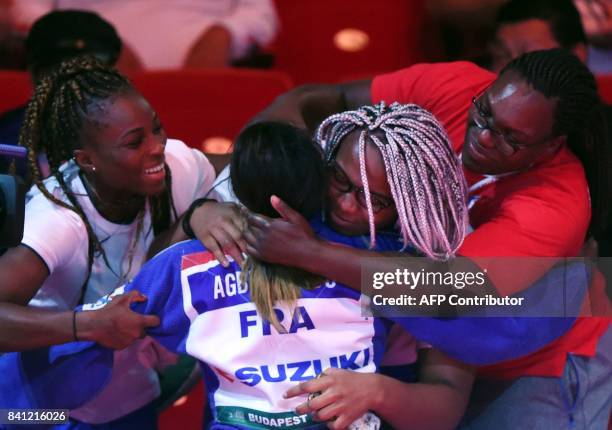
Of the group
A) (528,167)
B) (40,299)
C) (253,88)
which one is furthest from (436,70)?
(40,299)

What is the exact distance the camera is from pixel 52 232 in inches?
74.2

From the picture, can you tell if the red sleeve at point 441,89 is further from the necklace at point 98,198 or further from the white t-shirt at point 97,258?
the necklace at point 98,198

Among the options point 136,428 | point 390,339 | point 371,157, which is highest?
point 371,157

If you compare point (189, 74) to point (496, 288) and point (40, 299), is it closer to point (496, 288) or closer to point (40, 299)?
point (40, 299)

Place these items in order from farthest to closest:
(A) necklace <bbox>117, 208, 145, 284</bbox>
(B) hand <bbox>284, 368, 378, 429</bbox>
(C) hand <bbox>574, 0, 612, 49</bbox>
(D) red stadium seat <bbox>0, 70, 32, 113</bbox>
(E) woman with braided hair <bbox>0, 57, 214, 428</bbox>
→ (C) hand <bbox>574, 0, 612, 49</bbox> < (D) red stadium seat <bbox>0, 70, 32, 113</bbox> < (A) necklace <bbox>117, 208, 145, 284</bbox> < (E) woman with braided hair <bbox>0, 57, 214, 428</bbox> < (B) hand <bbox>284, 368, 378, 429</bbox>

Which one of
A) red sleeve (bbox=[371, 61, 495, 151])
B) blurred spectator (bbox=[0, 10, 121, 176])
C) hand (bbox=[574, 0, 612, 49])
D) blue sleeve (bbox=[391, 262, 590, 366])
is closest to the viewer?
blue sleeve (bbox=[391, 262, 590, 366])

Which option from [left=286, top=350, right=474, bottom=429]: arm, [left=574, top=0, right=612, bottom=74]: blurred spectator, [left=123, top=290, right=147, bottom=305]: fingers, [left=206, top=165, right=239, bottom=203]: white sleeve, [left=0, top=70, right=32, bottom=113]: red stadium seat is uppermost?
[left=206, top=165, right=239, bottom=203]: white sleeve

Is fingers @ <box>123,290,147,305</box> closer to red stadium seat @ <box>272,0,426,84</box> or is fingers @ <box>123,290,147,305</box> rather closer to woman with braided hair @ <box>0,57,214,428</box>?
woman with braided hair @ <box>0,57,214,428</box>

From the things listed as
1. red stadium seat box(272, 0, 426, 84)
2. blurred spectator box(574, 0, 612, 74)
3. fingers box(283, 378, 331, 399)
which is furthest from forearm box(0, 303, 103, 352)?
blurred spectator box(574, 0, 612, 74)

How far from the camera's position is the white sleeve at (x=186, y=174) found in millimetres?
2107

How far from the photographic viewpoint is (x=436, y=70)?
2.27m

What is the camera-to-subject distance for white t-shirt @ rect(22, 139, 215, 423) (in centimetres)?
190

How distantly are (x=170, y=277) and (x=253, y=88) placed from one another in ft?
3.92

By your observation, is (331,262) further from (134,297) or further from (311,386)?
(134,297)
